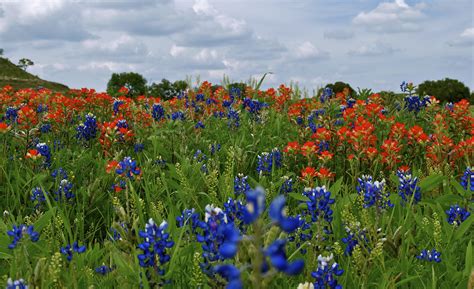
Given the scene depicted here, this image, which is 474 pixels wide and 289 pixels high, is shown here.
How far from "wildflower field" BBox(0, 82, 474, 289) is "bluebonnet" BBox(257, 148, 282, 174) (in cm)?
2

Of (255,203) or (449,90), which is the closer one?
(255,203)

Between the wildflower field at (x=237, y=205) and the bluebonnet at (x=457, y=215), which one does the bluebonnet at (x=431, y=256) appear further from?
the bluebonnet at (x=457, y=215)

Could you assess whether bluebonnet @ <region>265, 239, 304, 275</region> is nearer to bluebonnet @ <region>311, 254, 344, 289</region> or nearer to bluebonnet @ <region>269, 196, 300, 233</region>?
bluebonnet @ <region>269, 196, 300, 233</region>

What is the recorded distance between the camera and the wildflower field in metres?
2.41

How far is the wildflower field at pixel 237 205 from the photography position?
7.92 feet

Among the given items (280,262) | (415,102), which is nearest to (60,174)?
(280,262)

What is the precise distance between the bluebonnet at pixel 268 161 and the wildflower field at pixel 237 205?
0.07ft

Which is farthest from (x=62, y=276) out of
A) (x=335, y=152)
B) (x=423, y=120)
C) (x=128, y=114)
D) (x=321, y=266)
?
(x=423, y=120)

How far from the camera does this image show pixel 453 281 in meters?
3.02

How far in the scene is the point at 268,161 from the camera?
222 inches

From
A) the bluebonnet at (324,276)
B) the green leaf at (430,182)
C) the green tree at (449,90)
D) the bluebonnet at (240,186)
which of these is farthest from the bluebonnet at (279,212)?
the green tree at (449,90)

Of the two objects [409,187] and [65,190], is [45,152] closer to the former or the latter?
[65,190]

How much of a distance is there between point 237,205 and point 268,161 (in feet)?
9.16

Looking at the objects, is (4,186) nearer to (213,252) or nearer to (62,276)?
(62,276)
